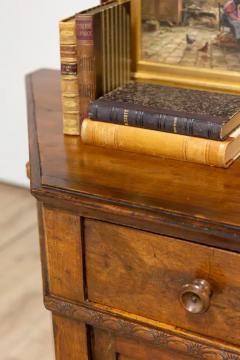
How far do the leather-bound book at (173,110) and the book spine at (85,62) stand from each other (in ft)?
0.11

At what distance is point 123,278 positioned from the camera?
35.8 inches

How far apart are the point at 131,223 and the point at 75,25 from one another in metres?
0.35

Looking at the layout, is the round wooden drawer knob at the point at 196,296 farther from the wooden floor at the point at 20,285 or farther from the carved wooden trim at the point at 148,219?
the wooden floor at the point at 20,285

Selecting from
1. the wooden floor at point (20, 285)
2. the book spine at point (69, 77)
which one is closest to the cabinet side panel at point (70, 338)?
the book spine at point (69, 77)

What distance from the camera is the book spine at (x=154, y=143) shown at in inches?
36.1

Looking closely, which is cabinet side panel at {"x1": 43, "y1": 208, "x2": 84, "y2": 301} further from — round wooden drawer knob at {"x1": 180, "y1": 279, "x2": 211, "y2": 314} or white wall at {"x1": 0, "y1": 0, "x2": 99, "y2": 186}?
white wall at {"x1": 0, "y1": 0, "x2": 99, "y2": 186}

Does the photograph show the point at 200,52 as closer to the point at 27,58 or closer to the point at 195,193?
the point at 195,193

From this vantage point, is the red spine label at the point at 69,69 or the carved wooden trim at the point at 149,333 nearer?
the carved wooden trim at the point at 149,333

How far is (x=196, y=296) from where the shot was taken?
0.84m

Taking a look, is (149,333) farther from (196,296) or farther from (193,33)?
(193,33)

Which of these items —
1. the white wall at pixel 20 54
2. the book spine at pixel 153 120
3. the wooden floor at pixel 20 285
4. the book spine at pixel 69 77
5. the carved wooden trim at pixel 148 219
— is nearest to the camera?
the carved wooden trim at pixel 148 219

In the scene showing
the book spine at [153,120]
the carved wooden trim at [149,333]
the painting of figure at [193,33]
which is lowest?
the carved wooden trim at [149,333]

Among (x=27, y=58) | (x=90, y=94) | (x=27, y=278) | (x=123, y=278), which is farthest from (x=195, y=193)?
(x=27, y=58)

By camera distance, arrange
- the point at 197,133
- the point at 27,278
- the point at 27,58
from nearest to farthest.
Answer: the point at 197,133 → the point at 27,278 → the point at 27,58
